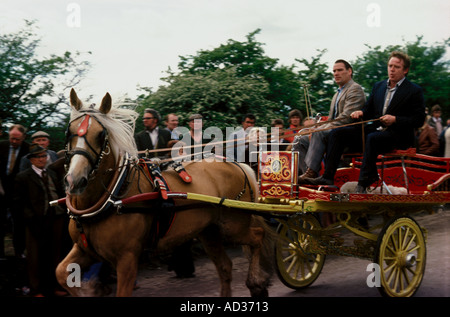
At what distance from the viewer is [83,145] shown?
4.58 meters

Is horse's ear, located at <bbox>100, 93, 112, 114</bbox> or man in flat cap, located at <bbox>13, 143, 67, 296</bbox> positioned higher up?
horse's ear, located at <bbox>100, 93, 112, 114</bbox>

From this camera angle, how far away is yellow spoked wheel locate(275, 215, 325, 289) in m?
6.50

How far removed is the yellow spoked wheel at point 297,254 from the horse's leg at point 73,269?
2.44 metres

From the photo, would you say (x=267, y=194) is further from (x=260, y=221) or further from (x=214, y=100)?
(x=214, y=100)

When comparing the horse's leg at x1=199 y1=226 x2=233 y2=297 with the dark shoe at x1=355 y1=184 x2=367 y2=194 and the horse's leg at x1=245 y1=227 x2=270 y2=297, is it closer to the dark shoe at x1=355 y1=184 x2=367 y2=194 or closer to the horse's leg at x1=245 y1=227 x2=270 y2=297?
the horse's leg at x1=245 y1=227 x2=270 y2=297

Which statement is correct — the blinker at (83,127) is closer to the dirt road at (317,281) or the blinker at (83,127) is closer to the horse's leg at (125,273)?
the horse's leg at (125,273)

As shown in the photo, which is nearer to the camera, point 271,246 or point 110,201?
point 110,201

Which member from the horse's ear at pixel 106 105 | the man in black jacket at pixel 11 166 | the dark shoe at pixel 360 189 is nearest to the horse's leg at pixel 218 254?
the dark shoe at pixel 360 189

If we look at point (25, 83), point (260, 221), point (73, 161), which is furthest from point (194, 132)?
point (73, 161)

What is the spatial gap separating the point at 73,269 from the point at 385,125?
367 centimetres

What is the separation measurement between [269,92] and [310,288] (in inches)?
180

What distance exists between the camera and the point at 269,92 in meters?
10.4

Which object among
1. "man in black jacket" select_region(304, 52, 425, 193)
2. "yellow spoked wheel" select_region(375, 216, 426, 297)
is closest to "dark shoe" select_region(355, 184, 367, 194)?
"man in black jacket" select_region(304, 52, 425, 193)

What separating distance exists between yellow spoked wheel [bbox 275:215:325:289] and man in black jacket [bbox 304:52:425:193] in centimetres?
69
